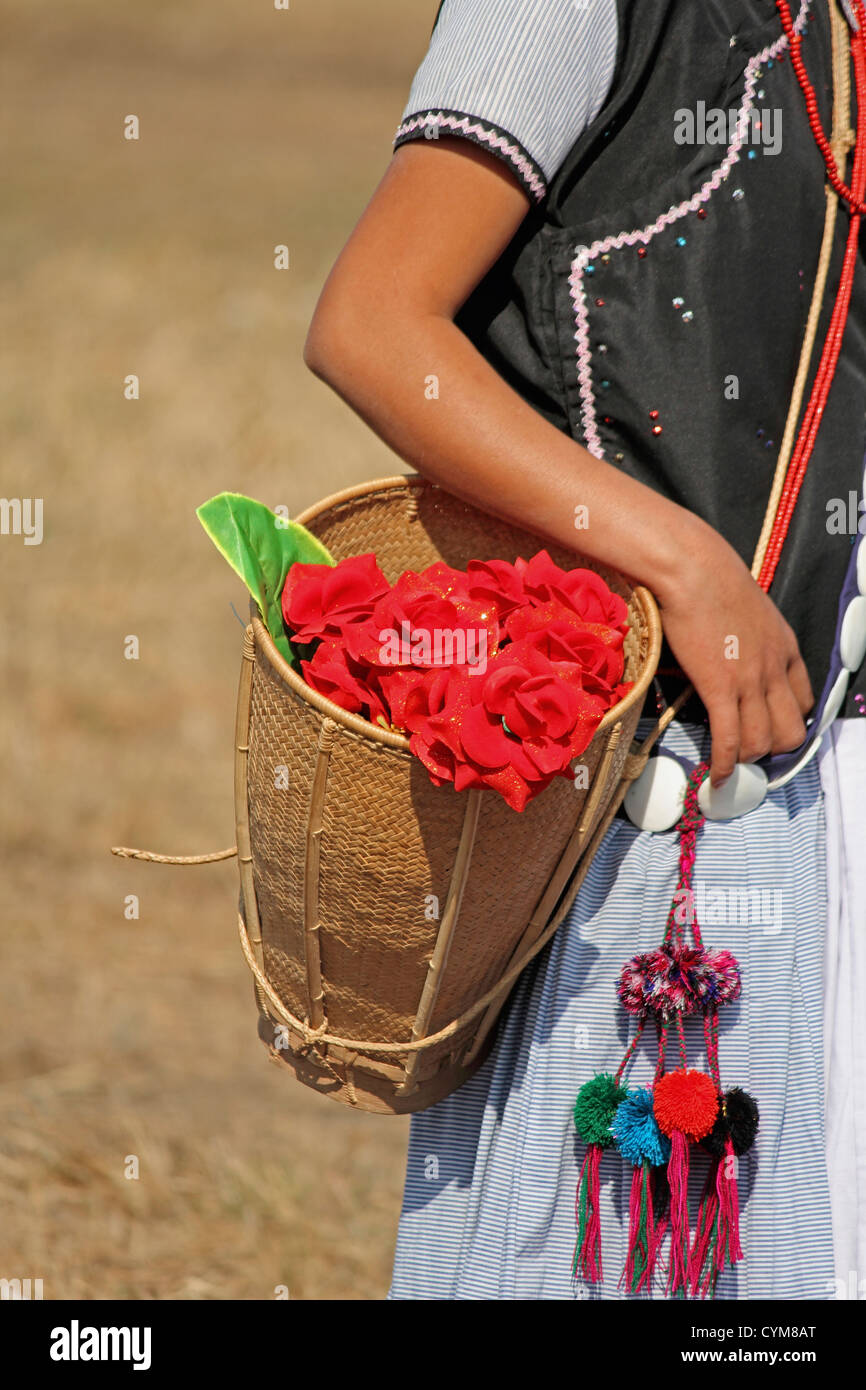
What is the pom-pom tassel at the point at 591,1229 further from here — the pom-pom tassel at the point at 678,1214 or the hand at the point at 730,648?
the hand at the point at 730,648

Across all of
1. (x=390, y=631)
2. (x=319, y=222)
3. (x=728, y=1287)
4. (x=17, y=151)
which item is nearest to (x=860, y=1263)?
(x=728, y=1287)

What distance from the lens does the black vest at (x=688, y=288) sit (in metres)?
0.98

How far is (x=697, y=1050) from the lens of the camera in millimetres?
1036

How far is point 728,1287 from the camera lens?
3.32 ft

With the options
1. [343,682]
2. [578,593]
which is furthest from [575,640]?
[343,682]

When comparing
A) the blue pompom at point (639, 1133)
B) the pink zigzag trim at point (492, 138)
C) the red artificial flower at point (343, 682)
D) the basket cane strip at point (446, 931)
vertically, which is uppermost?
the pink zigzag trim at point (492, 138)

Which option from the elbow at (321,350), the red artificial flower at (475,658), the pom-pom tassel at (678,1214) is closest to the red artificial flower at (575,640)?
the red artificial flower at (475,658)

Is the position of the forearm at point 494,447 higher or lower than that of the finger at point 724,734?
higher

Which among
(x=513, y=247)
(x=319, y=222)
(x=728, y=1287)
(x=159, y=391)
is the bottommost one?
(x=728, y=1287)

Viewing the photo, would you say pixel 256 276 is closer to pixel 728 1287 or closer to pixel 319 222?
pixel 319 222

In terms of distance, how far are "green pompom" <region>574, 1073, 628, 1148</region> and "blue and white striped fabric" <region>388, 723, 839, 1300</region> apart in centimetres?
2

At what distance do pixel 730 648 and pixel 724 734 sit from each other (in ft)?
0.19

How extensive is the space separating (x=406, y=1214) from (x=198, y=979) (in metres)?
1.96

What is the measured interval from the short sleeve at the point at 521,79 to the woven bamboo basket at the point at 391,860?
0.26 metres
